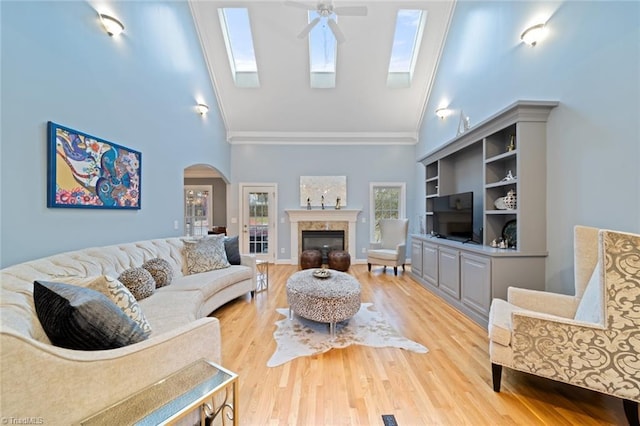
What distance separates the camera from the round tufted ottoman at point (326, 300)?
8.22 ft

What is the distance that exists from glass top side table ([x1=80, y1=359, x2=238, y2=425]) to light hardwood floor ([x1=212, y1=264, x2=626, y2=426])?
2.04 ft

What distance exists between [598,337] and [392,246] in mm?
3979

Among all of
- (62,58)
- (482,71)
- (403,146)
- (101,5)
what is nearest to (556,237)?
(482,71)

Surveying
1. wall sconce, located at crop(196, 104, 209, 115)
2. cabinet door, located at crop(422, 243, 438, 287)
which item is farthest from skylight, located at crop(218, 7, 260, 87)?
cabinet door, located at crop(422, 243, 438, 287)

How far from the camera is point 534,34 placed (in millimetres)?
2717

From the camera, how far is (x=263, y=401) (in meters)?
1.71

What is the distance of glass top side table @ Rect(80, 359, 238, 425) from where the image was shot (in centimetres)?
93

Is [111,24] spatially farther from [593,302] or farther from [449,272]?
[449,272]

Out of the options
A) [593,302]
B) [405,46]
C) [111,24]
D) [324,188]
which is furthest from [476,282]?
[111,24]

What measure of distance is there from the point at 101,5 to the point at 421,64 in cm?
504

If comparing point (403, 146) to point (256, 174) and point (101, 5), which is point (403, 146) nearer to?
point (256, 174)

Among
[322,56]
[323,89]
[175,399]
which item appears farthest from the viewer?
[323,89]

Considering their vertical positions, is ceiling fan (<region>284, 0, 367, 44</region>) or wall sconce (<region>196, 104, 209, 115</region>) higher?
ceiling fan (<region>284, 0, 367, 44</region>)

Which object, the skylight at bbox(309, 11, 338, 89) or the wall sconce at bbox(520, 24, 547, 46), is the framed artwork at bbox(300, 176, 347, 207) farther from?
the wall sconce at bbox(520, 24, 547, 46)
